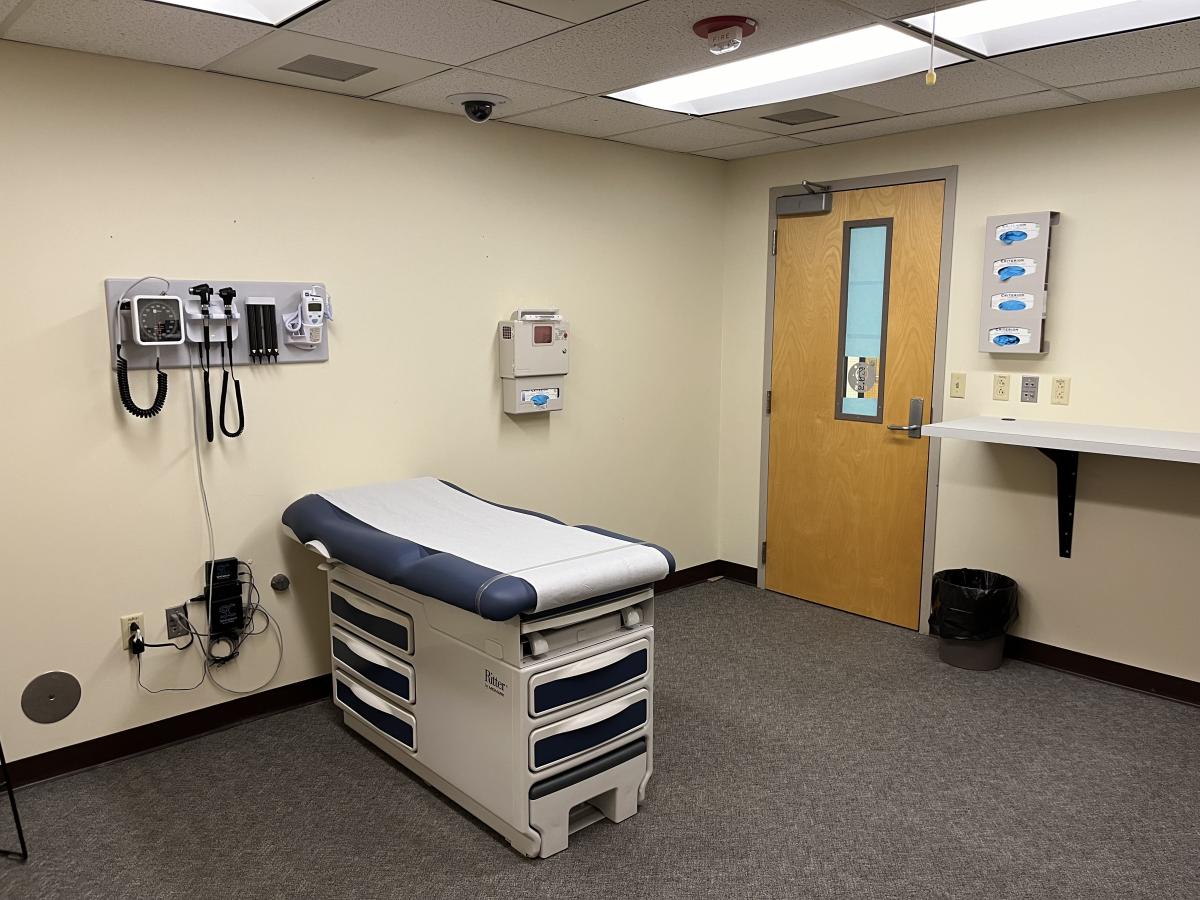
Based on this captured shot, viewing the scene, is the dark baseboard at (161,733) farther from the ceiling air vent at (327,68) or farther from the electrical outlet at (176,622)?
the ceiling air vent at (327,68)

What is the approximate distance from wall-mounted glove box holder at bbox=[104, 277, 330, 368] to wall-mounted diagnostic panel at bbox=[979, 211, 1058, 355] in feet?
8.63

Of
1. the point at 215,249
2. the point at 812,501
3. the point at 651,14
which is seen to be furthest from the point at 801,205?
the point at 215,249

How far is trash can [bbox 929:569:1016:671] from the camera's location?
361cm

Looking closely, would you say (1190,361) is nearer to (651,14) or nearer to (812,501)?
(812,501)

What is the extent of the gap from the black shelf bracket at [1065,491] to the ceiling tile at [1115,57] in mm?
1339

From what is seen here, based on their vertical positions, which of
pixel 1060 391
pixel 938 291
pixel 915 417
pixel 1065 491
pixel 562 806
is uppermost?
pixel 938 291

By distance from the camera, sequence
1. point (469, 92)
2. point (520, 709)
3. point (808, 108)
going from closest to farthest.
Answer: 1. point (520, 709)
2. point (469, 92)
3. point (808, 108)

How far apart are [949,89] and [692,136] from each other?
1.17m

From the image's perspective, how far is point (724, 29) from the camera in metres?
2.37

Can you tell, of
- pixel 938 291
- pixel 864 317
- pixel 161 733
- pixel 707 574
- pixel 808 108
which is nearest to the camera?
pixel 161 733

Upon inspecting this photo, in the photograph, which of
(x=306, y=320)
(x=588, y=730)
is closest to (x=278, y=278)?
(x=306, y=320)

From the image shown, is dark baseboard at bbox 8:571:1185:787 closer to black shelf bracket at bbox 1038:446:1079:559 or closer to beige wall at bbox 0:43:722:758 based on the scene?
beige wall at bbox 0:43:722:758

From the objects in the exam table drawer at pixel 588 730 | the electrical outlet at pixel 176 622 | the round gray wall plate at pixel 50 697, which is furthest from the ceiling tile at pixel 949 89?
the round gray wall plate at pixel 50 697

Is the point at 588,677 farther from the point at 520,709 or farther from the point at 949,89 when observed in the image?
the point at 949,89
